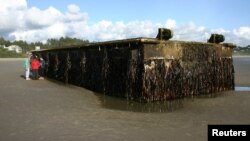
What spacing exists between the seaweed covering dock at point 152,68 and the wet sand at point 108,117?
1.56 feet

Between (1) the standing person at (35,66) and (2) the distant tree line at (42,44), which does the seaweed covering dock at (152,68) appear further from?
(2) the distant tree line at (42,44)

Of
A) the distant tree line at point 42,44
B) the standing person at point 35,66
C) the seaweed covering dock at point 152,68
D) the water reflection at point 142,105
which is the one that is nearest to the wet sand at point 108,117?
the water reflection at point 142,105

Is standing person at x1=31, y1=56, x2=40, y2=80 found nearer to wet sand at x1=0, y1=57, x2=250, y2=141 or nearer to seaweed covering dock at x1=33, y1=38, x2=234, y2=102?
seaweed covering dock at x1=33, y1=38, x2=234, y2=102

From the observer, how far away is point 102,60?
12508 millimetres

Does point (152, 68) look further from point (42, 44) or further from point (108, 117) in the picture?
point (42, 44)

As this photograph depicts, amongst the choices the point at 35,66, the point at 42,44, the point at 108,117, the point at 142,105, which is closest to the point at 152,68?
the point at 142,105

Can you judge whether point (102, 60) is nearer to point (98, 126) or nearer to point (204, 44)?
point (204, 44)

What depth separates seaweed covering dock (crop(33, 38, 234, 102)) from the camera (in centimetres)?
1036

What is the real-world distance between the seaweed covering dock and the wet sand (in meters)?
0.48

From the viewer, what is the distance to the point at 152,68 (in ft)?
34.0

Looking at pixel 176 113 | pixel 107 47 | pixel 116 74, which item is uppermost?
pixel 107 47

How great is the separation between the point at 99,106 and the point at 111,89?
2.04m

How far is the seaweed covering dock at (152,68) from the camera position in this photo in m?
10.4

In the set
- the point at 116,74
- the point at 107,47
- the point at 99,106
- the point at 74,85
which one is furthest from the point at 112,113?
the point at 74,85
